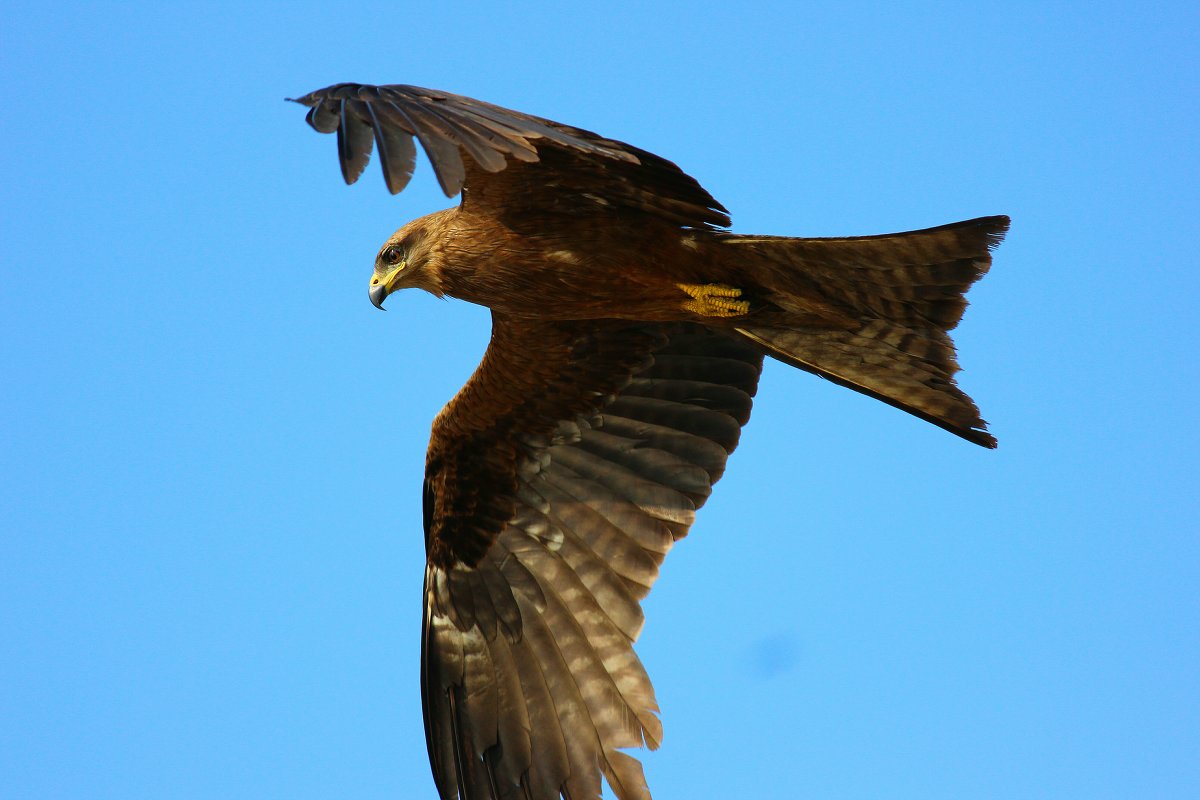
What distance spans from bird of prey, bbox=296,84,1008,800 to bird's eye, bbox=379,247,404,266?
0.11ft

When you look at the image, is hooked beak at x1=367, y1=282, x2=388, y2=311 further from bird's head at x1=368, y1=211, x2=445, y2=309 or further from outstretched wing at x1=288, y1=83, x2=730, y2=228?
outstretched wing at x1=288, y1=83, x2=730, y2=228

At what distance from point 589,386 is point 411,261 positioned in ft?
4.44

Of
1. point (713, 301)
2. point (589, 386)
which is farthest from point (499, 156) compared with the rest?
point (589, 386)

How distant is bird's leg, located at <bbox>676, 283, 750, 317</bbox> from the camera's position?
6.66 metres

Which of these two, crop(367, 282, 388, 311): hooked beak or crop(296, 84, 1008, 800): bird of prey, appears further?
crop(367, 282, 388, 311): hooked beak

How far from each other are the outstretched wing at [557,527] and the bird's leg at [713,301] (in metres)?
0.65

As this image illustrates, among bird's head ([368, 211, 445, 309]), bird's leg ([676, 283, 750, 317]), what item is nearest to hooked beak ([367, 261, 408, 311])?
bird's head ([368, 211, 445, 309])

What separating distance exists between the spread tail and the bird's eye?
1743 mm

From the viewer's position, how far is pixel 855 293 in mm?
6340

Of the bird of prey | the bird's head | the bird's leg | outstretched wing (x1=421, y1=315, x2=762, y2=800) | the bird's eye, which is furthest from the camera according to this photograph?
outstretched wing (x1=421, y1=315, x2=762, y2=800)

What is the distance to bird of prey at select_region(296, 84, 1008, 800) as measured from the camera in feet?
20.5

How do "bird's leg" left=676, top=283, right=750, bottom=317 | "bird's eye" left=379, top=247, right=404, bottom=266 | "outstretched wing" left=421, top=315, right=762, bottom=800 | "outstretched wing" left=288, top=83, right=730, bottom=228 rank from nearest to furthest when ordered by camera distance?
1. "outstretched wing" left=288, top=83, right=730, bottom=228
2. "bird's leg" left=676, top=283, right=750, bottom=317
3. "bird's eye" left=379, top=247, right=404, bottom=266
4. "outstretched wing" left=421, top=315, right=762, bottom=800

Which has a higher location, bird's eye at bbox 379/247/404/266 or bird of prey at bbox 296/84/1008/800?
bird's eye at bbox 379/247/404/266

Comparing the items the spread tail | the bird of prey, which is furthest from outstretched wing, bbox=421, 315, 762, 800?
the spread tail
